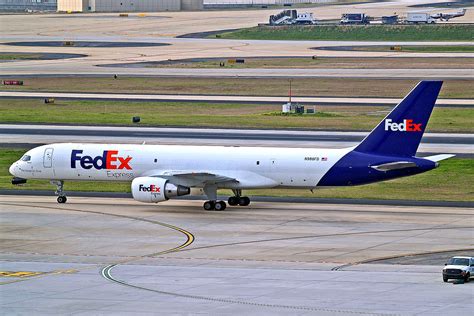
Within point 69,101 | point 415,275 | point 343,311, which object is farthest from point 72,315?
point 69,101

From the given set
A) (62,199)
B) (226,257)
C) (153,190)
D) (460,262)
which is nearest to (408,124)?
(153,190)

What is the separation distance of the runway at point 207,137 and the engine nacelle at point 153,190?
2448 cm

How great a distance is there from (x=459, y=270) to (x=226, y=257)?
12399 mm

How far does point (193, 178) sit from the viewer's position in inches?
2596

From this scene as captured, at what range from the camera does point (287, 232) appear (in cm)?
5822

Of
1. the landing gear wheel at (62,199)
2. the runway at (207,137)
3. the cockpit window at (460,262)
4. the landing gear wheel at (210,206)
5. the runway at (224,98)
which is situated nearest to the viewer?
the cockpit window at (460,262)

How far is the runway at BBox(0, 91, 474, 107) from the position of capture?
118 metres

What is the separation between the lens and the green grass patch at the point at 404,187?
231 feet

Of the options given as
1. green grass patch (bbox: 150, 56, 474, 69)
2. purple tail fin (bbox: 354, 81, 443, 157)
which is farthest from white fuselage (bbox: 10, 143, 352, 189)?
green grass patch (bbox: 150, 56, 474, 69)

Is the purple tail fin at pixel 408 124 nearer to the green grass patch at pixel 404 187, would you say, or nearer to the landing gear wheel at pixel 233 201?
the green grass patch at pixel 404 187

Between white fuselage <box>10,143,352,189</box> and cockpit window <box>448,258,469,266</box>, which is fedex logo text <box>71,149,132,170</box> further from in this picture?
cockpit window <box>448,258,469,266</box>

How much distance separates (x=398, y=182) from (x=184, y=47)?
411 feet

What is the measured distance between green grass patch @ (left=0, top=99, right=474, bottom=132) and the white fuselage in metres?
34.5

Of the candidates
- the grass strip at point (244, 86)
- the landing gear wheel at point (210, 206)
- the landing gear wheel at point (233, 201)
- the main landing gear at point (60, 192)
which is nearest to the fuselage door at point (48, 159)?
the main landing gear at point (60, 192)
